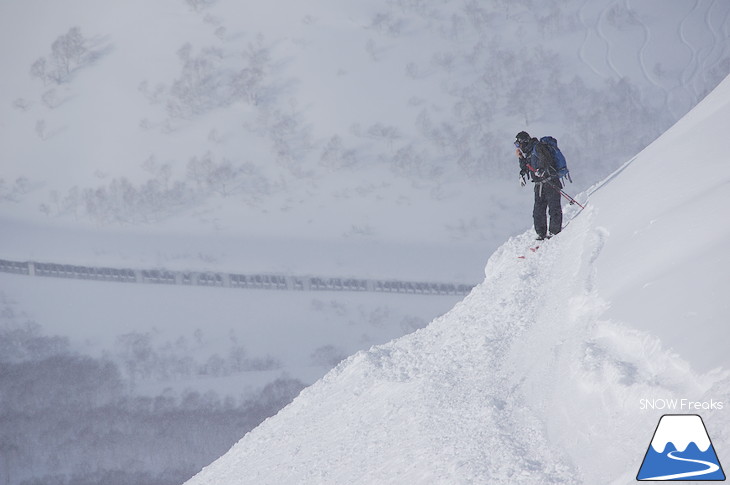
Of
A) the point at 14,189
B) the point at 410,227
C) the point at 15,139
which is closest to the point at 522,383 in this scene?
the point at 410,227

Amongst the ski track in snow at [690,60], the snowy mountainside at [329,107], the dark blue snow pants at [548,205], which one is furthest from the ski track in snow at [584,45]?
the dark blue snow pants at [548,205]

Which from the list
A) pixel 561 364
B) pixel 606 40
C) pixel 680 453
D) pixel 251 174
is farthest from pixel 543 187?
pixel 606 40

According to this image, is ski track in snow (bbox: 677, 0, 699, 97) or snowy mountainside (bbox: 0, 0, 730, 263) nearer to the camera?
snowy mountainside (bbox: 0, 0, 730, 263)

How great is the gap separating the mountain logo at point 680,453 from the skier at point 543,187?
28.0 feet

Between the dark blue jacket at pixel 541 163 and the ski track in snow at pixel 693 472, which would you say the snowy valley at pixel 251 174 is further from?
the ski track in snow at pixel 693 472

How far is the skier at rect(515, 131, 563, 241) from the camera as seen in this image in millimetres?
16344

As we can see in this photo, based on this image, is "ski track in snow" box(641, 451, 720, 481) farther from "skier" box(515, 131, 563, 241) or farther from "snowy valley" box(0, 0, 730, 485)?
"snowy valley" box(0, 0, 730, 485)

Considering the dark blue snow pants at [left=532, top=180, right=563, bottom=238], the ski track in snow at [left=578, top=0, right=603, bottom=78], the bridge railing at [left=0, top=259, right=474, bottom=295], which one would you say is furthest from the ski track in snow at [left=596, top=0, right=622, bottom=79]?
the dark blue snow pants at [left=532, top=180, right=563, bottom=238]

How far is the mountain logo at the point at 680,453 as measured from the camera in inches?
282

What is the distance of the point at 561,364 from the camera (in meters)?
10.8

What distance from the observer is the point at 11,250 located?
49.9 metres

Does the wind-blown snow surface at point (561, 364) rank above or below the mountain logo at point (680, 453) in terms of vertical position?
above

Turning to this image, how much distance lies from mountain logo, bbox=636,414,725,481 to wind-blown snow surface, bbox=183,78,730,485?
13cm

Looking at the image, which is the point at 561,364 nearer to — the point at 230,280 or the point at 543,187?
the point at 543,187
